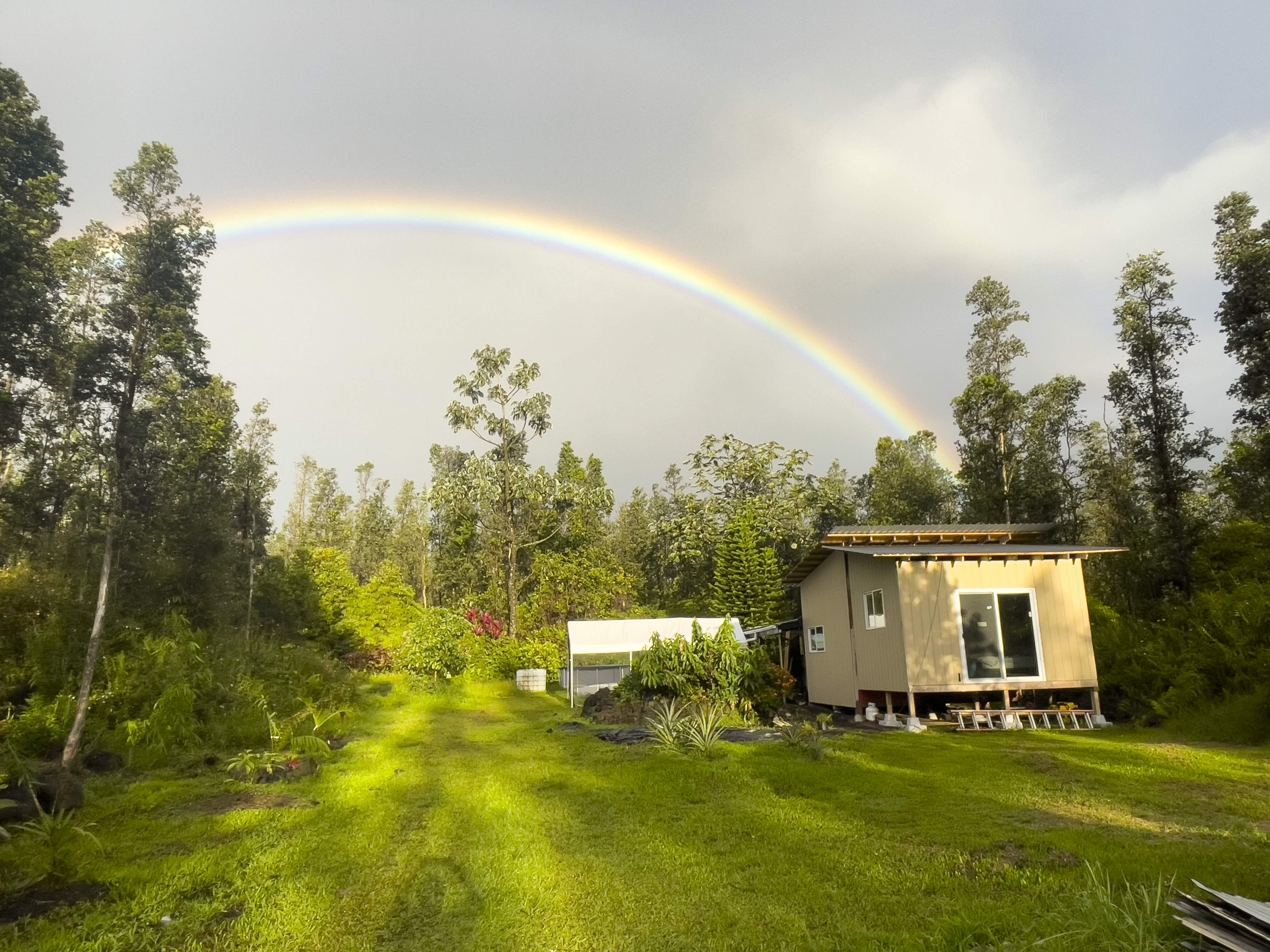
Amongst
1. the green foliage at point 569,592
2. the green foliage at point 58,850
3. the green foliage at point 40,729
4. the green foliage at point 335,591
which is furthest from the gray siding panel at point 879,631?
the green foliage at point 335,591

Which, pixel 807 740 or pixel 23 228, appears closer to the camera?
pixel 807 740

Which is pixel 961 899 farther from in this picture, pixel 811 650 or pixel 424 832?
pixel 811 650

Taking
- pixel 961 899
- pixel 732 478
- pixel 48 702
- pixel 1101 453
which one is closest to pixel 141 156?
pixel 48 702

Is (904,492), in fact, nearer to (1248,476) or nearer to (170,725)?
(1248,476)

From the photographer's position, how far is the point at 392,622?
33.9 metres

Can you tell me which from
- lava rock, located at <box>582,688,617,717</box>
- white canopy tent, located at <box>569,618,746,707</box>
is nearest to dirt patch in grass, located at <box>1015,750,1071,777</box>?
lava rock, located at <box>582,688,617,717</box>

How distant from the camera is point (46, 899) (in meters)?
5.19

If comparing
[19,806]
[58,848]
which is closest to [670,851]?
[58,848]

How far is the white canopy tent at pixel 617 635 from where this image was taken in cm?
2441

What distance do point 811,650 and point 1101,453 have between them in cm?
2115

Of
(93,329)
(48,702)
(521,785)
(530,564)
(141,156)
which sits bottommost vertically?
(521,785)

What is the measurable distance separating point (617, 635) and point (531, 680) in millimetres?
4810

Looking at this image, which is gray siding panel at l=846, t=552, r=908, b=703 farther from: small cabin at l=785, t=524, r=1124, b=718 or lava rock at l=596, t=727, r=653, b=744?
lava rock at l=596, t=727, r=653, b=744

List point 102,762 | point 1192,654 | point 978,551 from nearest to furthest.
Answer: point 102,762
point 1192,654
point 978,551
